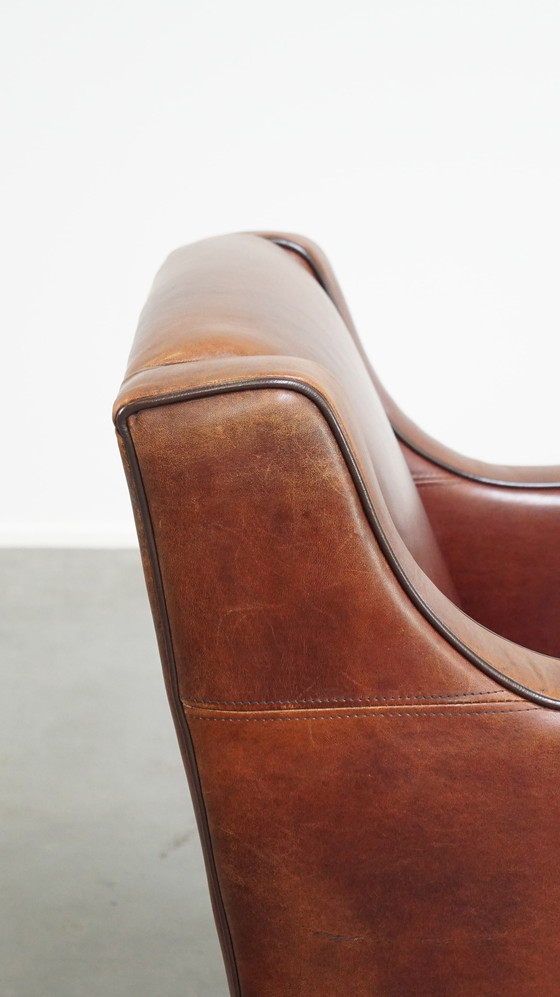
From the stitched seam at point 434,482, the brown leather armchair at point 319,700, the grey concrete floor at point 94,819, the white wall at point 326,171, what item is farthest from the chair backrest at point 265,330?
the white wall at point 326,171

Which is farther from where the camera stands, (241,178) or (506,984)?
(241,178)

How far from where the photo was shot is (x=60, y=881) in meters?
1.38

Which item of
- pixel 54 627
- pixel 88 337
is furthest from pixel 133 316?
pixel 54 627

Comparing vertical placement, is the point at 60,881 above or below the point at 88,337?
below

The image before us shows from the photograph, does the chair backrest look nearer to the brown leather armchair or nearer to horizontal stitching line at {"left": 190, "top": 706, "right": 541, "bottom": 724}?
the brown leather armchair

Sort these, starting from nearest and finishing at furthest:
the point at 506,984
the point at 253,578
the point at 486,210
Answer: the point at 253,578, the point at 506,984, the point at 486,210

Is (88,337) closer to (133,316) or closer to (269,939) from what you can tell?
(133,316)

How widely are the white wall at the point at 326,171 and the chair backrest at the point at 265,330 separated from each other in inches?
49.3

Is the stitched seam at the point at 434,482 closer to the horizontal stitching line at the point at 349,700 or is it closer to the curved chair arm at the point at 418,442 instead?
the curved chair arm at the point at 418,442

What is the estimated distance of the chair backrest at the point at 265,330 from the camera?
690 millimetres

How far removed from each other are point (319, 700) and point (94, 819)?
0.94 metres

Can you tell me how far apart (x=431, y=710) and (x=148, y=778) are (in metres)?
1.02

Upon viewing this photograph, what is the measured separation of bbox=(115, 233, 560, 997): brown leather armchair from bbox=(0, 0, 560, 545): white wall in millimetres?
1650

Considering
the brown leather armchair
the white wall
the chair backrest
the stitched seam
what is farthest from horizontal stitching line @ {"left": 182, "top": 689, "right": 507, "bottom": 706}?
the white wall
